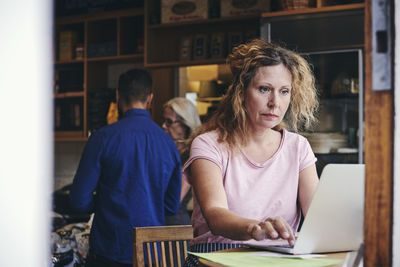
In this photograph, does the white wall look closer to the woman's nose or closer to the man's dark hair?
the woman's nose

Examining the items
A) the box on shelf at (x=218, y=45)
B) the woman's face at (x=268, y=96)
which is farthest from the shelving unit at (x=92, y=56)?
the woman's face at (x=268, y=96)

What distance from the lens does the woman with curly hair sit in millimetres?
1478

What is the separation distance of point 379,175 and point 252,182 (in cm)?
90

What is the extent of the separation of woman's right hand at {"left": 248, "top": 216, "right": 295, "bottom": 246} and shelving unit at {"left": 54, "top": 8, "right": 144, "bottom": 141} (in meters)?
3.66

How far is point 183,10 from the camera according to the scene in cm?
418

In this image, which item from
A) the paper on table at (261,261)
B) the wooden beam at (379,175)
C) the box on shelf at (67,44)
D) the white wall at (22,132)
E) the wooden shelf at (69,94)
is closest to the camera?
the wooden beam at (379,175)

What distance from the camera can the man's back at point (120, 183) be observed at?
231 cm

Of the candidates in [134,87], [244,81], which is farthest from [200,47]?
[244,81]

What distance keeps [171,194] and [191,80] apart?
197cm

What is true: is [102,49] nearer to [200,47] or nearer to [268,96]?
[200,47]

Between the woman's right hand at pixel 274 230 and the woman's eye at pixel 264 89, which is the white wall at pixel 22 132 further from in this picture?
the woman's eye at pixel 264 89

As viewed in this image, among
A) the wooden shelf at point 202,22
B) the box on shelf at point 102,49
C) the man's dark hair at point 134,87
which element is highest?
the wooden shelf at point 202,22

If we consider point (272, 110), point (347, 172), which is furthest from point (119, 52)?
point (347, 172)

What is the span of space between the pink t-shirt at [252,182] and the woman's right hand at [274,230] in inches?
16.9
